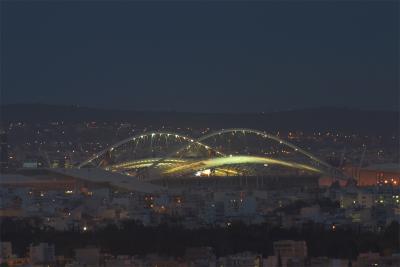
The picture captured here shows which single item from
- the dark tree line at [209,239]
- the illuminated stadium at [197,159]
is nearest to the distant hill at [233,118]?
the illuminated stadium at [197,159]

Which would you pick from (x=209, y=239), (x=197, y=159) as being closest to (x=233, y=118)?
Result: (x=197, y=159)

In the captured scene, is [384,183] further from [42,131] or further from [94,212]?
[42,131]

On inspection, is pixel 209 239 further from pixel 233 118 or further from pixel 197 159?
pixel 233 118

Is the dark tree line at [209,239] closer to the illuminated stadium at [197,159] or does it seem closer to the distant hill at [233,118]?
the illuminated stadium at [197,159]

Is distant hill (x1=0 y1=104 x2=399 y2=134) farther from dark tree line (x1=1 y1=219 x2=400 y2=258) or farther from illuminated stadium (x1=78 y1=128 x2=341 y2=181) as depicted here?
dark tree line (x1=1 y1=219 x2=400 y2=258)

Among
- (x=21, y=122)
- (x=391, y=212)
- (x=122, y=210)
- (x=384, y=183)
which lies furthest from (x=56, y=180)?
(x=21, y=122)
